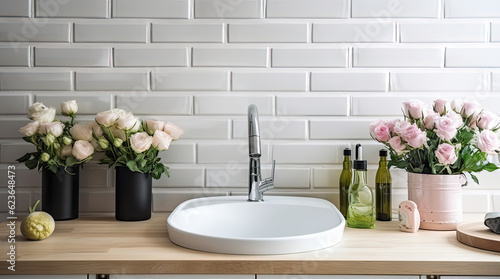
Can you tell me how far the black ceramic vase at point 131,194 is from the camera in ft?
4.61

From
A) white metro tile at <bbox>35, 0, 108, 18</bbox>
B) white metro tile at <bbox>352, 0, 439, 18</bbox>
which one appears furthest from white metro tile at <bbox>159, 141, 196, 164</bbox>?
white metro tile at <bbox>352, 0, 439, 18</bbox>

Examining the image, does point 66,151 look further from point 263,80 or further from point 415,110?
point 415,110

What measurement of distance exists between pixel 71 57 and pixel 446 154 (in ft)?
4.13

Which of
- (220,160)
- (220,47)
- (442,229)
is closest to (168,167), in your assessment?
(220,160)

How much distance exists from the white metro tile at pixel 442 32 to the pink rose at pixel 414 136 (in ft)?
1.40

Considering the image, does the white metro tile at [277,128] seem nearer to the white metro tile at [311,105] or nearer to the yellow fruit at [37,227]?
the white metro tile at [311,105]

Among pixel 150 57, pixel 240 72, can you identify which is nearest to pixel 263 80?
pixel 240 72

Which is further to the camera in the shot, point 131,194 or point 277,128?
point 277,128

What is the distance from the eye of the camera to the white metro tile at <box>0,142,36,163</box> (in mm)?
1558

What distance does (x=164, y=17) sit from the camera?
1566mm

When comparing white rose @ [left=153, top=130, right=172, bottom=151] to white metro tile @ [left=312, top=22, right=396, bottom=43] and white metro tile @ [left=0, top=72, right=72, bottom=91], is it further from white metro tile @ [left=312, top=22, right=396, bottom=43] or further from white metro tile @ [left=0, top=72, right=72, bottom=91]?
white metro tile @ [left=312, top=22, right=396, bottom=43]

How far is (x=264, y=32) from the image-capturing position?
1.57m

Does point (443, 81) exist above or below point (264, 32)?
below

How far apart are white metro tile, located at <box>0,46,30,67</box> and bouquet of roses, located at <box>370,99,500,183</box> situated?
121 centimetres
